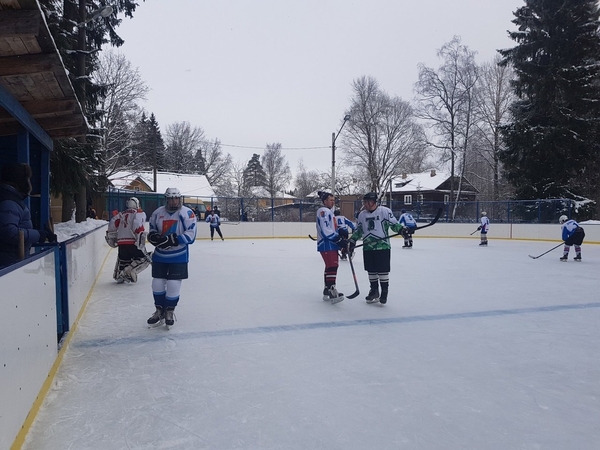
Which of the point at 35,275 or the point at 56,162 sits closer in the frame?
the point at 35,275

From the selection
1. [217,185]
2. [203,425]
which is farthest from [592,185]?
[217,185]

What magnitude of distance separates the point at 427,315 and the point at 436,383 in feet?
6.78

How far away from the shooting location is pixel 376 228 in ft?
17.3

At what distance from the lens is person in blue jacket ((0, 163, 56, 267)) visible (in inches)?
109

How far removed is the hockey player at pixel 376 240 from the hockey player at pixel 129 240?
329 cm

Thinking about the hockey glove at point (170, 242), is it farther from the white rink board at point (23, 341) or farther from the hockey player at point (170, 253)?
the white rink board at point (23, 341)

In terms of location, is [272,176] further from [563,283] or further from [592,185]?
[563,283]

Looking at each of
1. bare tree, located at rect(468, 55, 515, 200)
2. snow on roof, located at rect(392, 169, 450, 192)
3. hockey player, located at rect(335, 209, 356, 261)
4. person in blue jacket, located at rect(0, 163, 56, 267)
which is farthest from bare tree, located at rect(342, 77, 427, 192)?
person in blue jacket, located at rect(0, 163, 56, 267)

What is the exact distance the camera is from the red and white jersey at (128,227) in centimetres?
663

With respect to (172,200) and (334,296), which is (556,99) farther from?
(172,200)

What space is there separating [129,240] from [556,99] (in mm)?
22115

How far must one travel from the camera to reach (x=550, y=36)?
21.8 meters

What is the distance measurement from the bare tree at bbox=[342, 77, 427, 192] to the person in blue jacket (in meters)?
29.0

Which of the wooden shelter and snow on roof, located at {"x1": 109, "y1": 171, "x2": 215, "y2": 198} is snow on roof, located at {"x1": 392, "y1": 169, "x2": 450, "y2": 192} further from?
the wooden shelter
